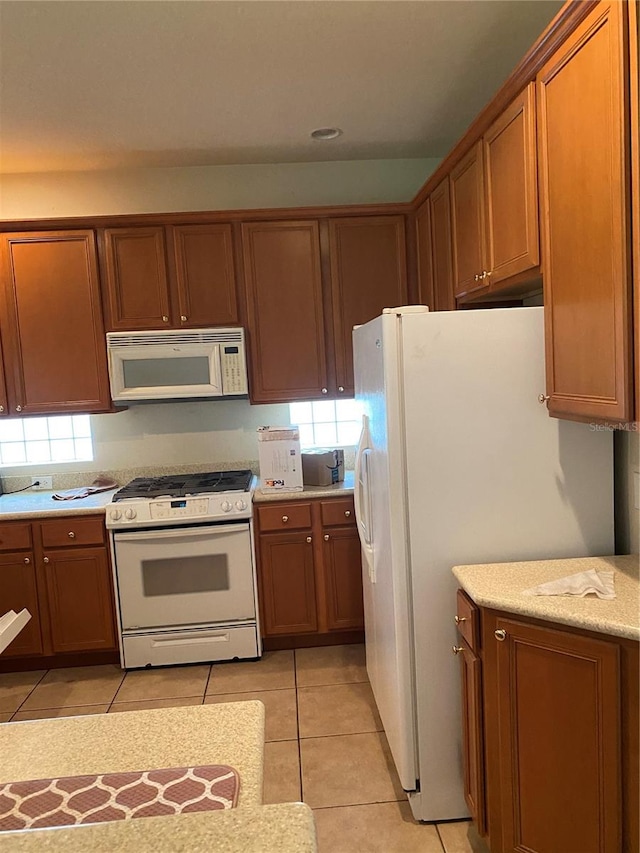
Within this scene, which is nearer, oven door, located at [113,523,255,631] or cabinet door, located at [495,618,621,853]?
cabinet door, located at [495,618,621,853]

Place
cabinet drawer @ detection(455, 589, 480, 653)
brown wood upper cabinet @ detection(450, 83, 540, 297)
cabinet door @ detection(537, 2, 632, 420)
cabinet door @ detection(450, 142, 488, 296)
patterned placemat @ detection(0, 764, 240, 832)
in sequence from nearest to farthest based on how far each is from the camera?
patterned placemat @ detection(0, 764, 240, 832)
cabinet door @ detection(537, 2, 632, 420)
cabinet drawer @ detection(455, 589, 480, 653)
brown wood upper cabinet @ detection(450, 83, 540, 297)
cabinet door @ detection(450, 142, 488, 296)

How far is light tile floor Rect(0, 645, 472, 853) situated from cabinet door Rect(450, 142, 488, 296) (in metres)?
1.97

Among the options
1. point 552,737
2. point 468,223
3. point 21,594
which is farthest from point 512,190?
point 21,594

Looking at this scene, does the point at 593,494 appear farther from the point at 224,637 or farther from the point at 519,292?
the point at 224,637

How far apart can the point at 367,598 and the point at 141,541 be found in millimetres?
1240

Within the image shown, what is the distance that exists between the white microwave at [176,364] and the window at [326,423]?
612mm

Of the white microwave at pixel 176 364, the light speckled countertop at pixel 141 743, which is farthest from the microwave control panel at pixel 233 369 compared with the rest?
the light speckled countertop at pixel 141 743

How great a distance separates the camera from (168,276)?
3490mm

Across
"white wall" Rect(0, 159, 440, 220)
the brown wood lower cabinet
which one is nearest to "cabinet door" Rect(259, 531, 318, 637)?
the brown wood lower cabinet

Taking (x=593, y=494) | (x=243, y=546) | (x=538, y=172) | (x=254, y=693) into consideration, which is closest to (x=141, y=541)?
(x=243, y=546)

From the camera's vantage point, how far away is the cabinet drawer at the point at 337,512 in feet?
11.0

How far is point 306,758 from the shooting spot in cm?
252

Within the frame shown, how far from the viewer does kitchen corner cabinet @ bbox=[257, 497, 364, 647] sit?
336cm

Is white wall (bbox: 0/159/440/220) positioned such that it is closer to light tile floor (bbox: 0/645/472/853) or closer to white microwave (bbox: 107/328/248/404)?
white microwave (bbox: 107/328/248/404)
